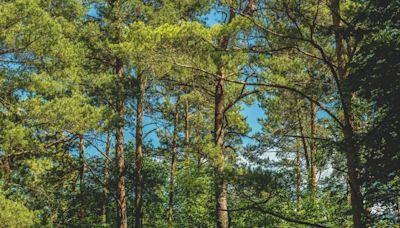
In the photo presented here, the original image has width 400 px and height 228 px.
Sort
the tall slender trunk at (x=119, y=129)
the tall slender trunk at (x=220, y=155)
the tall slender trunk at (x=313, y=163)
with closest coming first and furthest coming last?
1. the tall slender trunk at (x=220, y=155)
2. the tall slender trunk at (x=119, y=129)
3. the tall slender trunk at (x=313, y=163)

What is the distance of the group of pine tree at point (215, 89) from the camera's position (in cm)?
556

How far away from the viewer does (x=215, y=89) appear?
1103cm

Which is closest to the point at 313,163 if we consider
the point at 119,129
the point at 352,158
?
the point at 119,129

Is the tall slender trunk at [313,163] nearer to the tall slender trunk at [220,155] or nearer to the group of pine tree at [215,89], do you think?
the group of pine tree at [215,89]

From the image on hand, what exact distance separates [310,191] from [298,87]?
145 inches

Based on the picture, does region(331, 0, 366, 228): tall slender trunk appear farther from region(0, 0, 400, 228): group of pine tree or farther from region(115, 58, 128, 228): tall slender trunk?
region(115, 58, 128, 228): tall slender trunk

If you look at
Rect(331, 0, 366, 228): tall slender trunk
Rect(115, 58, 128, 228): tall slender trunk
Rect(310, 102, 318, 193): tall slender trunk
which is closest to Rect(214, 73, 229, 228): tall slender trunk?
Rect(310, 102, 318, 193): tall slender trunk

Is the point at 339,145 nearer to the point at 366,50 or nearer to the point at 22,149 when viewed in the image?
the point at 366,50

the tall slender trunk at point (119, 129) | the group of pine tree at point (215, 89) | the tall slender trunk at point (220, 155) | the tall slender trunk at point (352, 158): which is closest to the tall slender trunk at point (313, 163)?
the group of pine tree at point (215, 89)

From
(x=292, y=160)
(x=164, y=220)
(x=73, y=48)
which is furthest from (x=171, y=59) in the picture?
(x=292, y=160)

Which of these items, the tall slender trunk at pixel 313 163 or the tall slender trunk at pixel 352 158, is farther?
the tall slender trunk at pixel 313 163

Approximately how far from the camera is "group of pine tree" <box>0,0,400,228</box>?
5.56m

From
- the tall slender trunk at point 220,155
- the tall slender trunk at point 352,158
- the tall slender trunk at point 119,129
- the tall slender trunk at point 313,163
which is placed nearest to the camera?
the tall slender trunk at point 352,158

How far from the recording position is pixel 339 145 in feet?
18.2
